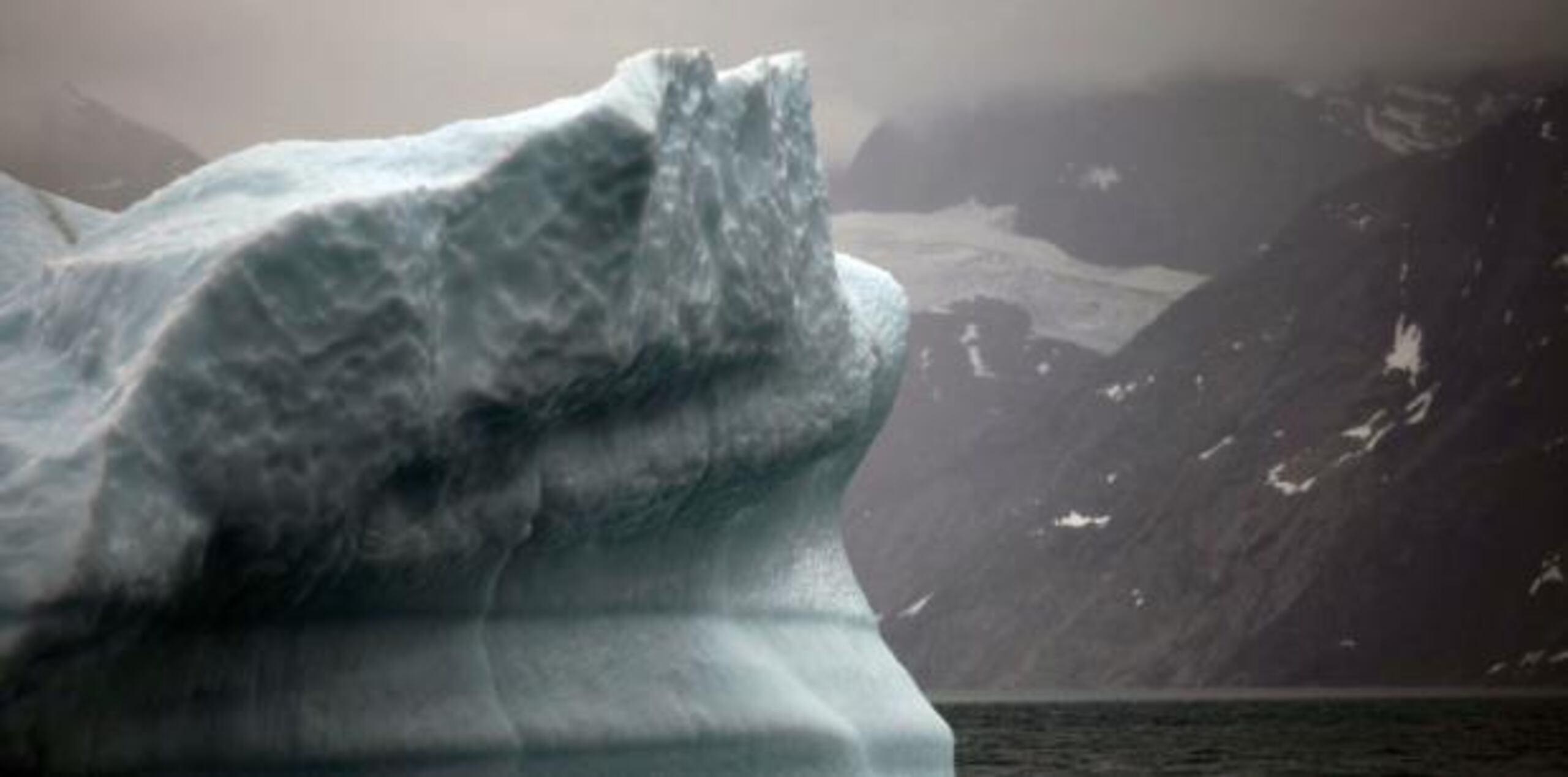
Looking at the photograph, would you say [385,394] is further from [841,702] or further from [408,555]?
[841,702]

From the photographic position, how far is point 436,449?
8781mm

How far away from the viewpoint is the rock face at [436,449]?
25.2 feet

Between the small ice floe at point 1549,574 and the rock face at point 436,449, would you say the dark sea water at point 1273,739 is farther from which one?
the small ice floe at point 1549,574

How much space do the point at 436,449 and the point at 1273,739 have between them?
6924 cm

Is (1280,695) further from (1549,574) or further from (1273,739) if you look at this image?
(1273,739)

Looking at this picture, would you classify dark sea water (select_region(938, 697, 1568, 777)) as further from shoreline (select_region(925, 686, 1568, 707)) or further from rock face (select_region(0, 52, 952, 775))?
rock face (select_region(0, 52, 952, 775))

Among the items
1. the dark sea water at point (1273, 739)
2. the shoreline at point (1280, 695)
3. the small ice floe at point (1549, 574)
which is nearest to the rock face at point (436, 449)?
the dark sea water at point (1273, 739)

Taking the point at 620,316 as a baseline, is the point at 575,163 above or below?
above

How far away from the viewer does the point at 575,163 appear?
9.44 meters

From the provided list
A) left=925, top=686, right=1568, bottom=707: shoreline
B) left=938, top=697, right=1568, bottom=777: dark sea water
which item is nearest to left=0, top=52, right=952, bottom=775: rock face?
left=938, top=697, right=1568, bottom=777: dark sea water

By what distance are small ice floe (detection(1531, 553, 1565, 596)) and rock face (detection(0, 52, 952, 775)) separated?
637 feet

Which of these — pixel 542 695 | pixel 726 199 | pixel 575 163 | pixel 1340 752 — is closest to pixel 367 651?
pixel 542 695

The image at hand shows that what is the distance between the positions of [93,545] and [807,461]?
624cm

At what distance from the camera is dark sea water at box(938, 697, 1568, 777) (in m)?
50.0
